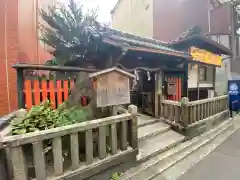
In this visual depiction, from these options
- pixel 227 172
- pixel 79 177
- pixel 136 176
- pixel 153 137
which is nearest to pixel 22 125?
pixel 79 177

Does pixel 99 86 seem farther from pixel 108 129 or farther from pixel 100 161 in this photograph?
pixel 100 161

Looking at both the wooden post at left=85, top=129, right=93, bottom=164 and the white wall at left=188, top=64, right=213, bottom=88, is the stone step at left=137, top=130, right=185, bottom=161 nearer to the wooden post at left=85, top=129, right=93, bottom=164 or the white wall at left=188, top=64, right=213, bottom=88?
the wooden post at left=85, top=129, right=93, bottom=164

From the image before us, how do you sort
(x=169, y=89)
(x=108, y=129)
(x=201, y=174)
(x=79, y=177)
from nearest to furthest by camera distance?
(x=79, y=177) < (x=108, y=129) < (x=201, y=174) < (x=169, y=89)

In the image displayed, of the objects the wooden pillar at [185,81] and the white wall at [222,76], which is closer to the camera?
the wooden pillar at [185,81]

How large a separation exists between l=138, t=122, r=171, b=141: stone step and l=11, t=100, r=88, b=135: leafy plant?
2316 mm

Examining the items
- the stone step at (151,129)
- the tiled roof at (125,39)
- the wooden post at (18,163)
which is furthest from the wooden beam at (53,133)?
the tiled roof at (125,39)

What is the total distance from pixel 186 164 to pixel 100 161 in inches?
92.5

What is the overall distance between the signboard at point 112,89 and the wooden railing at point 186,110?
2820 mm

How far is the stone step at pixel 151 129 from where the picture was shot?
507 cm

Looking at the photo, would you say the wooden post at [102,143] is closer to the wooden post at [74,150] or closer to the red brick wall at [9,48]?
the wooden post at [74,150]

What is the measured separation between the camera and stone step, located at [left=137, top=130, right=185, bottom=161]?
13.9 ft

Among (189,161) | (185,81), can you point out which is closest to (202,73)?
(185,81)

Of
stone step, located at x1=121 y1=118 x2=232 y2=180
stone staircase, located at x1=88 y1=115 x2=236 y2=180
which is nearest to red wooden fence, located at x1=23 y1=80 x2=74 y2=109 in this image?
stone staircase, located at x1=88 y1=115 x2=236 y2=180

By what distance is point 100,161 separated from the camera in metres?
3.19
